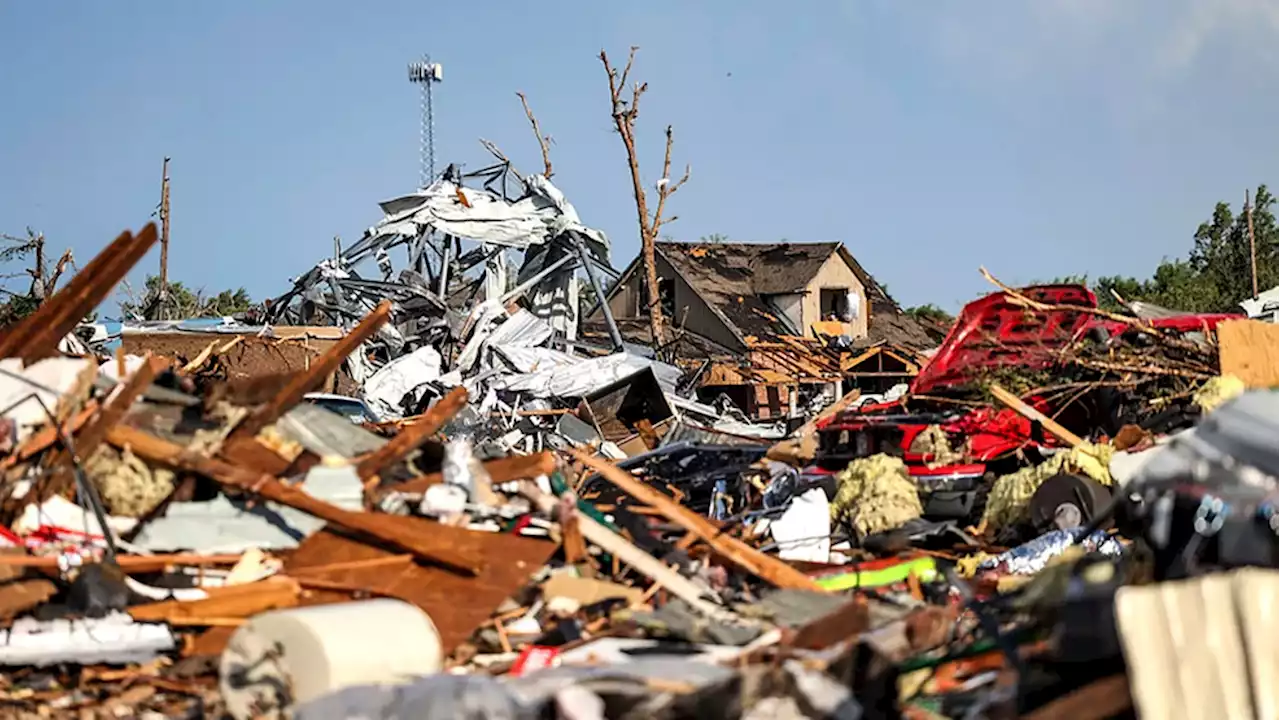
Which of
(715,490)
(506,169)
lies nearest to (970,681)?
(715,490)

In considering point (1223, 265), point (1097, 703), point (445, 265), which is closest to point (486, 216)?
point (445, 265)

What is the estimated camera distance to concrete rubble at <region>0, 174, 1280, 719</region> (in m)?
4.87

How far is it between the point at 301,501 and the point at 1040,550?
480 centimetres

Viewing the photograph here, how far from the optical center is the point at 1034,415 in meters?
10.9

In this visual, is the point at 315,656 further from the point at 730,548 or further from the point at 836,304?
the point at 836,304

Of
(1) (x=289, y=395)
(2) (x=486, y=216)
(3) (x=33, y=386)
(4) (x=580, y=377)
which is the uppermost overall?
(2) (x=486, y=216)

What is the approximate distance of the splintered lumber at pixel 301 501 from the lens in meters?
6.78

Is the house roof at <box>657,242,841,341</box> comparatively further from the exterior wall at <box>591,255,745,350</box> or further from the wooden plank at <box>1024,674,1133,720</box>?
the wooden plank at <box>1024,674,1133,720</box>

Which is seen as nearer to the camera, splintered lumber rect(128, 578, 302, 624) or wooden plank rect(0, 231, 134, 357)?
splintered lumber rect(128, 578, 302, 624)

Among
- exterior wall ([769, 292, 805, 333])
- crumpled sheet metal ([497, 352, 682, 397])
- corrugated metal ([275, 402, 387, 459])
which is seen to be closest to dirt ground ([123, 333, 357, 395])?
crumpled sheet metal ([497, 352, 682, 397])

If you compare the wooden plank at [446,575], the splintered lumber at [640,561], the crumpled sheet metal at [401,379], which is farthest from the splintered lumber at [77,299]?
the crumpled sheet metal at [401,379]

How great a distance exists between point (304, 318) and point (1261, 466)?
73.9 feet

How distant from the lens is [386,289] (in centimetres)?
2562

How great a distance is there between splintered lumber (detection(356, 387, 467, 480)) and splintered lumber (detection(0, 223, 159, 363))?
1.67 m
